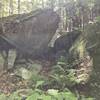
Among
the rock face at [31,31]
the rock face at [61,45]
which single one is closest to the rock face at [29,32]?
the rock face at [31,31]

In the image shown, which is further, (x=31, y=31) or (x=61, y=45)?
(x=61, y=45)

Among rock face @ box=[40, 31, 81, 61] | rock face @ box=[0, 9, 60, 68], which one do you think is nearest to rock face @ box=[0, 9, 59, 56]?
rock face @ box=[0, 9, 60, 68]

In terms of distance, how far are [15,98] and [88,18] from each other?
690cm

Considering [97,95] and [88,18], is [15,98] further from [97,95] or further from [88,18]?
[88,18]

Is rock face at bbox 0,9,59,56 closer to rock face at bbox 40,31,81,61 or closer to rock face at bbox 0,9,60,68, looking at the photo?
rock face at bbox 0,9,60,68

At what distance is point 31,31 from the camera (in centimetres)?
925

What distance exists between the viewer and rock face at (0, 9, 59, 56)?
9180 millimetres

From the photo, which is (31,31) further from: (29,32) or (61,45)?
(61,45)

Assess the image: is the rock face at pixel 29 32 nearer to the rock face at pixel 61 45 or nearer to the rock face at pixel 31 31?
the rock face at pixel 31 31

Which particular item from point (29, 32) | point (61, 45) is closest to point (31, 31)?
point (29, 32)

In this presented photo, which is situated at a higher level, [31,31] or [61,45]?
[31,31]

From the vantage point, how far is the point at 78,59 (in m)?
8.04

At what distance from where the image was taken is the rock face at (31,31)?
9.18 m

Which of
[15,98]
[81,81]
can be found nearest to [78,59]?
[81,81]
